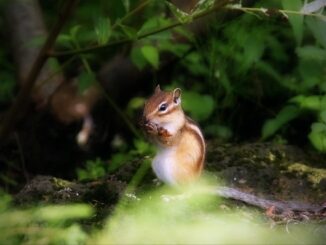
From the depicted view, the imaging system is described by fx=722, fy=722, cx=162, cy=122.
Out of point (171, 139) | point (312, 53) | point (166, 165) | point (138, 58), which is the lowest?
point (166, 165)

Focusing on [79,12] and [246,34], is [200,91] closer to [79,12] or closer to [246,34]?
[246,34]

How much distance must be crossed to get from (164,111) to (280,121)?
59.4 inches

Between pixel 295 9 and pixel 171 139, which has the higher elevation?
pixel 295 9

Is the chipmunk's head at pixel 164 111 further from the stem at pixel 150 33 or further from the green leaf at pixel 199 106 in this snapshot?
the green leaf at pixel 199 106

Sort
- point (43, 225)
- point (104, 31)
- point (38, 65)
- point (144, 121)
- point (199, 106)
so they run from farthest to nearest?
point (199, 106) → point (38, 65) → point (104, 31) → point (144, 121) → point (43, 225)

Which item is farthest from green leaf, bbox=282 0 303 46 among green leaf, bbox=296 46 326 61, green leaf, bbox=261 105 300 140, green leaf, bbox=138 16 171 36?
green leaf, bbox=261 105 300 140

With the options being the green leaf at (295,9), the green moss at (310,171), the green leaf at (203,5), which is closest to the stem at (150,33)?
the green leaf at (203,5)

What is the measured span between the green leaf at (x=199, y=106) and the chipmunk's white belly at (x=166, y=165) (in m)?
1.38

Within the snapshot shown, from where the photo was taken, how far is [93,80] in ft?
14.0

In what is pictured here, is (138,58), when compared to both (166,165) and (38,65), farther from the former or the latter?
(166,165)

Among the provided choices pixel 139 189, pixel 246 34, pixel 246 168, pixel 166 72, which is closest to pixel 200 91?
pixel 166 72

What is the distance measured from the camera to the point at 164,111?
2895mm

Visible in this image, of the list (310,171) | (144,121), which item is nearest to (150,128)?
(144,121)

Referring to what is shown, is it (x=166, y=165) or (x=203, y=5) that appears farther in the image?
(x=203, y=5)
